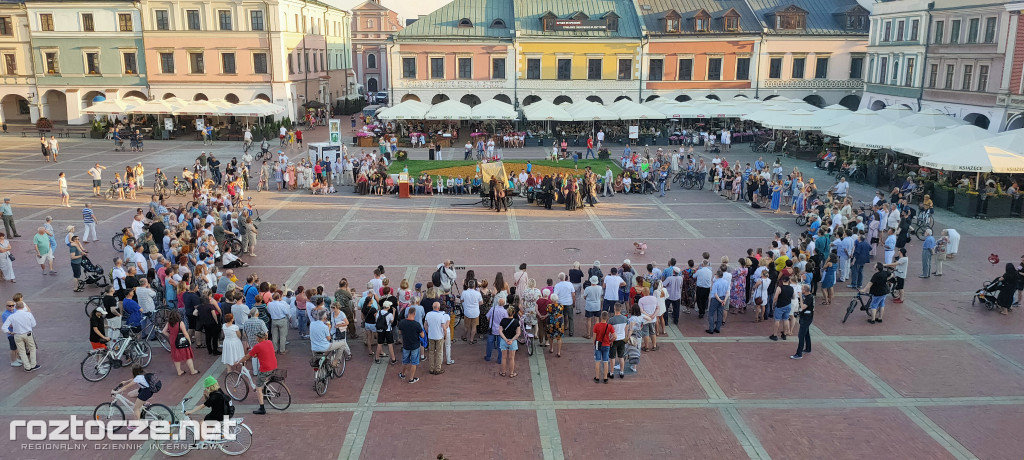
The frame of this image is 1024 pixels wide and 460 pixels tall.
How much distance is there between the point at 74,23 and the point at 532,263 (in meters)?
46.0

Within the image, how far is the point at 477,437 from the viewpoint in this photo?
10.5 metres

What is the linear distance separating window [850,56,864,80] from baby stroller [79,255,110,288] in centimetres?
4989

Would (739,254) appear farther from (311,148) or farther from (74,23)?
(74,23)

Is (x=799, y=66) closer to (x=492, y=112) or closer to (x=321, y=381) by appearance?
(x=492, y=112)

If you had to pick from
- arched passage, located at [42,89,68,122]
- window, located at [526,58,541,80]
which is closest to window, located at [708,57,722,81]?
window, located at [526,58,541,80]

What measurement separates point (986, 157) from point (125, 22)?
5143 centimetres

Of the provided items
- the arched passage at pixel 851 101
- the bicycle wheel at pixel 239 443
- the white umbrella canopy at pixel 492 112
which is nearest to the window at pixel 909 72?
the arched passage at pixel 851 101

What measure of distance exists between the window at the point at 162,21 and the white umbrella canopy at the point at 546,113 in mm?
26212

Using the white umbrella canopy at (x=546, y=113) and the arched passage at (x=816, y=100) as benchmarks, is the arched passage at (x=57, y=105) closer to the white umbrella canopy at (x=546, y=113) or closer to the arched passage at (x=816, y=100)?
the white umbrella canopy at (x=546, y=113)

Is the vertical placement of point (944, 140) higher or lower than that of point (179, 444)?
higher

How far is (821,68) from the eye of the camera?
50.7 meters

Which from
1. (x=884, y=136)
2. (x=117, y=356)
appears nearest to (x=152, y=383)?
(x=117, y=356)

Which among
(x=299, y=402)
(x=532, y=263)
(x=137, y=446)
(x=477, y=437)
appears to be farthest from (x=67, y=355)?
(x=532, y=263)

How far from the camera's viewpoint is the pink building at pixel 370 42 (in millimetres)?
87375
